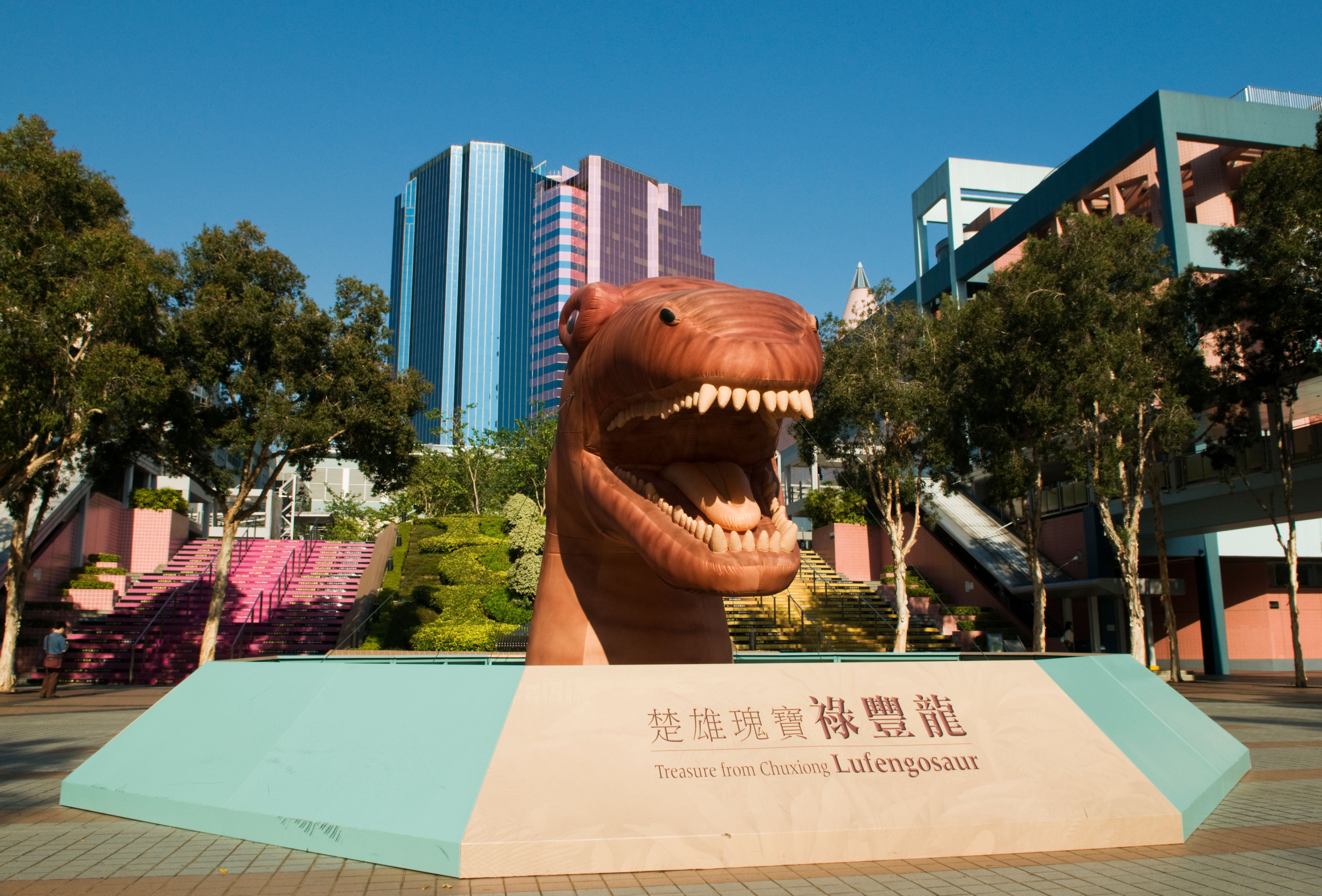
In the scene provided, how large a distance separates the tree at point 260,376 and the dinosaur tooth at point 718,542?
16.1 m

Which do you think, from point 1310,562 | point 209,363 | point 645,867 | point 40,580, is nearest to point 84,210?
point 209,363

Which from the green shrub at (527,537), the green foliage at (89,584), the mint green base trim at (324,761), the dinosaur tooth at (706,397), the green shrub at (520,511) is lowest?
the mint green base trim at (324,761)

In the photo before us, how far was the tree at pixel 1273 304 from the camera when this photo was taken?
1677cm

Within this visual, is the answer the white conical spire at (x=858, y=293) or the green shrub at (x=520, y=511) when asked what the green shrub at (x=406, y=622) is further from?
the white conical spire at (x=858, y=293)

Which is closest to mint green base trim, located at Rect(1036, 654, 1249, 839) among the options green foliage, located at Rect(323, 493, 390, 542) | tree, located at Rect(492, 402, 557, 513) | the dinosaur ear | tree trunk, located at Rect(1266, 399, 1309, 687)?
the dinosaur ear

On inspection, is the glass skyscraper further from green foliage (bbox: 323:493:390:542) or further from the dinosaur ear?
the dinosaur ear

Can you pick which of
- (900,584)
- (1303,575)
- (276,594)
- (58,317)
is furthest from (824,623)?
(58,317)

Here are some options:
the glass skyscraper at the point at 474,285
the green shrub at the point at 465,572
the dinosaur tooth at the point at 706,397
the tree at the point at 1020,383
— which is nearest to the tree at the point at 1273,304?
the tree at the point at 1020,383

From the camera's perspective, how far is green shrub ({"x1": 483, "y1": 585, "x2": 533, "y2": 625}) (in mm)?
24281

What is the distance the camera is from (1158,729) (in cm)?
546

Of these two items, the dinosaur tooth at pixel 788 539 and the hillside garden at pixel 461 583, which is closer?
Result: the dinosaur tooth at pixel 788 539

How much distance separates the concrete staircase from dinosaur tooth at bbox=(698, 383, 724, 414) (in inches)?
722

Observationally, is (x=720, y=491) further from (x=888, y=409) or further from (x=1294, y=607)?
(x=1294, y=607)

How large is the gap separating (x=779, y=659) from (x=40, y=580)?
23.1m
